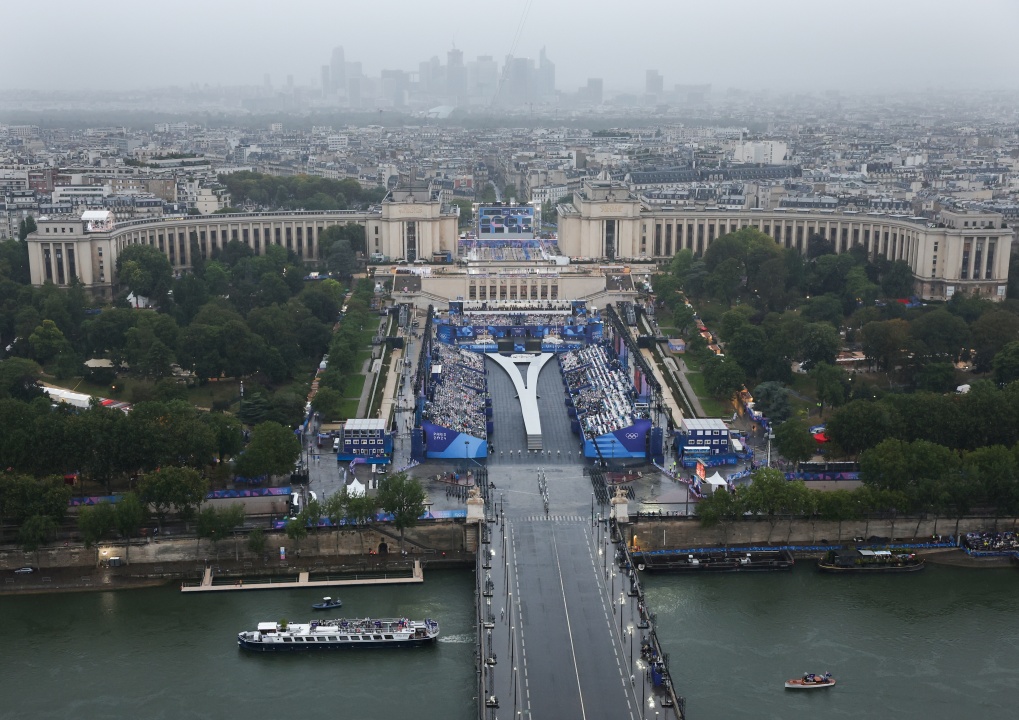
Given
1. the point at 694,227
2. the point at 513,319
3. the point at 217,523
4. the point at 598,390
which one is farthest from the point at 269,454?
the point at 694,227

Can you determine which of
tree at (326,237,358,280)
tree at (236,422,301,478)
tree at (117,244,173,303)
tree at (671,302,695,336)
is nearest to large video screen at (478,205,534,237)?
tree at (326,237,358,280)

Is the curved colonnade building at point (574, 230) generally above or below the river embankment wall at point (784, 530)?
above

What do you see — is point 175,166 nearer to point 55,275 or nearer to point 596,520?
point 55,275

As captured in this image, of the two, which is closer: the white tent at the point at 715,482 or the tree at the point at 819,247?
the white tent at the point at 715,482

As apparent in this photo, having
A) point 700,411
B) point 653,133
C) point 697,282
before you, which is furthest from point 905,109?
point 700,411

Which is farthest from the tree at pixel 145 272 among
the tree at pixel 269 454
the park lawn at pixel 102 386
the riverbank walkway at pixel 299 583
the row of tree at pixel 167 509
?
the riverbank walkway at pixel 299 583

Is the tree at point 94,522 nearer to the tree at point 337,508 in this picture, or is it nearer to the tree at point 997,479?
the tree at point 337,508

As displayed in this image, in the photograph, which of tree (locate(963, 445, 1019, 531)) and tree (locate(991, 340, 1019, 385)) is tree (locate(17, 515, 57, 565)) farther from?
tree (locate(991, 340, 1019, 385))

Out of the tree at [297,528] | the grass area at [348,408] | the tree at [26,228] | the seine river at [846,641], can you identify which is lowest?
the seine river at [846,641]

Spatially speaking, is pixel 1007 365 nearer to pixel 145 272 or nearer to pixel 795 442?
pixel 795 442

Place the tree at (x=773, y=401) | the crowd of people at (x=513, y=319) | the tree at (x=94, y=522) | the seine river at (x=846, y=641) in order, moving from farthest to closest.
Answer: the crowd of people at (x=513, y=319) → the tree at (x=773, y=401) → the tree at (x=94, y=522) → the seine river at (x=846, y=641)
